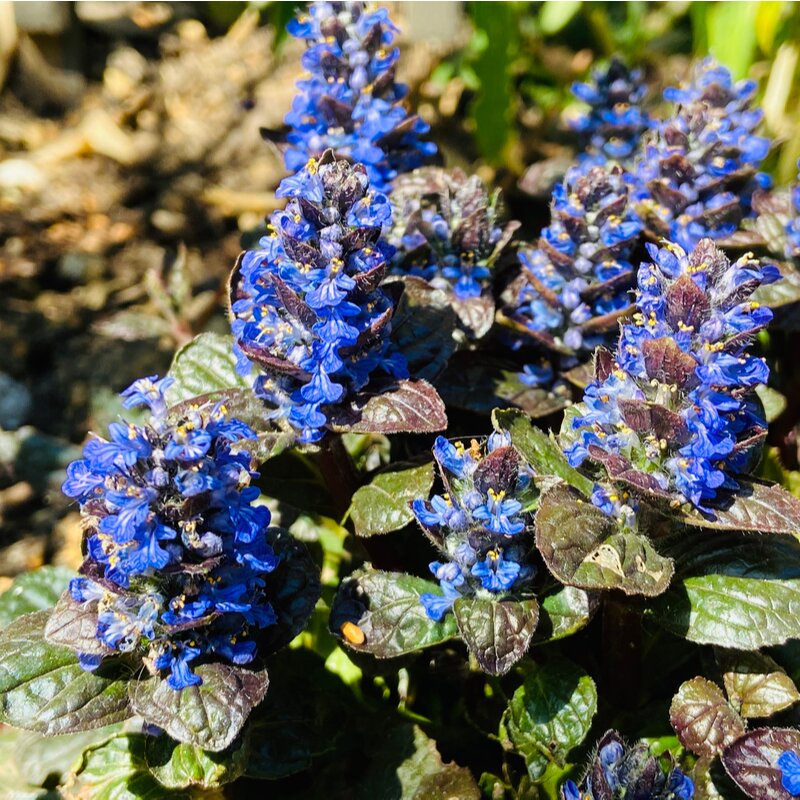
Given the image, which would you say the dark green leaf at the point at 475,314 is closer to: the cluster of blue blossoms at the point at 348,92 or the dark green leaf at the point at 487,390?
the dark green leaf at the point at 487,390

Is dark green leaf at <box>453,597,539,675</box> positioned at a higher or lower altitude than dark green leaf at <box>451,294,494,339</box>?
lower

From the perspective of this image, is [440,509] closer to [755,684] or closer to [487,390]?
[487,390]

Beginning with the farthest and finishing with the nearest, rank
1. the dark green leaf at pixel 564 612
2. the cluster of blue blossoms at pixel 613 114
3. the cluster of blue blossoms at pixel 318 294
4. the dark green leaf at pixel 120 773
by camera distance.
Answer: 1. the cluster of blue blossoms at pixel 613 114
2. the dark green leaf at pixel 120 773
3. the dark green leaf at pixel 564 612
4. the cluster of blue blossoms at pixel 318 294

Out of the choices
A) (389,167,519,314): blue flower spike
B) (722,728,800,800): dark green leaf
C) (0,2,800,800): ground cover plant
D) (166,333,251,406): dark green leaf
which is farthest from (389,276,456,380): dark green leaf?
(722,728,800,800): dark green leaf

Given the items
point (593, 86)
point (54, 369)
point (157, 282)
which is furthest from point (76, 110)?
point (593, 86)

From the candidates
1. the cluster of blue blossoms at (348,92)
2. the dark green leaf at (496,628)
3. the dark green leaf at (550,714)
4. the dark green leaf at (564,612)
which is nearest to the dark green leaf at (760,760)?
the dark green leaf at (550,714)

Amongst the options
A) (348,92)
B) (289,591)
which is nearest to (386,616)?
(289,591)

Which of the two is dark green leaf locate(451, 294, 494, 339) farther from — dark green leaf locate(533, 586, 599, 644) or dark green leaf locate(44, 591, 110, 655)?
dark green leaf locate(44, 591, 110, 655)
